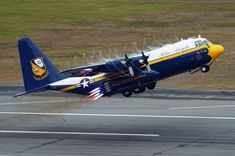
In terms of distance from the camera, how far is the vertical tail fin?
175 feet

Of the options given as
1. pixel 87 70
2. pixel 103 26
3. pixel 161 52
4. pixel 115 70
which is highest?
pixel 161 52

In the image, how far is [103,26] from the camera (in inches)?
3743

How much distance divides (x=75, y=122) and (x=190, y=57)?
8.38 m

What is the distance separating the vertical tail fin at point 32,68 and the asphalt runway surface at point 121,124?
8.96ft

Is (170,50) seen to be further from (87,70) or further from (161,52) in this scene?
(87,70)

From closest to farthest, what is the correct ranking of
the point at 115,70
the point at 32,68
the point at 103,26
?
the point at 115,70
the point at 32,68
the point at 103,26

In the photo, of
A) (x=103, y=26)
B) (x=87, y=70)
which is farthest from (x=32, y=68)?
(x=103, y=26)

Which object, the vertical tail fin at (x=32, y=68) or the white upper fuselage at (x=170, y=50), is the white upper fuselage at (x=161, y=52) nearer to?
the white upper fuselage at (x=170, y=50)

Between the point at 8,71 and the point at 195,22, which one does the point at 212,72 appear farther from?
the point at 195,22

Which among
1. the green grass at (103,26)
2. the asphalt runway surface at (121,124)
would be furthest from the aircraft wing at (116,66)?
the green grass at (103,26)

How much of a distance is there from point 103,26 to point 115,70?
42.1m

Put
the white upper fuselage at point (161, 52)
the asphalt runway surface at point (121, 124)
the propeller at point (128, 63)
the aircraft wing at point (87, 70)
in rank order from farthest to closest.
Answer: the white upper fuselage at point (161, 52)
the aircraft wing at point (87, 70)
the propeller at point (128, 63)
the asphalt runway surface at point (121, 124)

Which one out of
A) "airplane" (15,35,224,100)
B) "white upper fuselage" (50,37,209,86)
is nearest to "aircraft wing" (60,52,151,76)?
"airplane" (15,35,224,100)

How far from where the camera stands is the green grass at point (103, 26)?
81.9m
